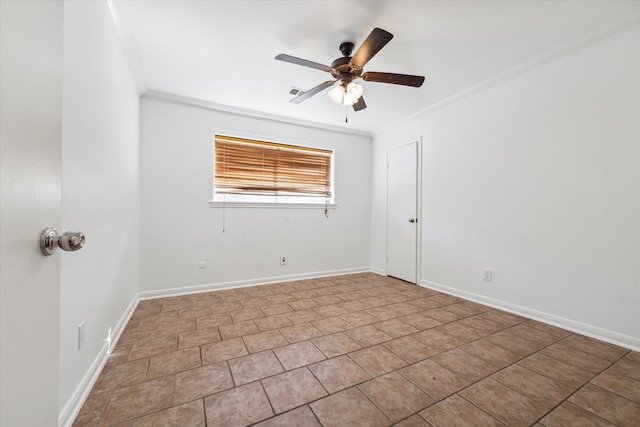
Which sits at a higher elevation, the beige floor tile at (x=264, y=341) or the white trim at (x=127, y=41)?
the white trim at (x=127, y=41)

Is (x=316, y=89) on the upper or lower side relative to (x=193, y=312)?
upper

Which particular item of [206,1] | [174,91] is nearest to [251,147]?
[174,91]

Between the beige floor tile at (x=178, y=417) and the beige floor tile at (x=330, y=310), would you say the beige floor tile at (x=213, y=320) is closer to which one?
the beige floor tile at (x=330, y=310)

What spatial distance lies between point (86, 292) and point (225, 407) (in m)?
1.05

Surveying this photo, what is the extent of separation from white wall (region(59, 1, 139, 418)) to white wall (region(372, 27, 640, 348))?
11.6ft

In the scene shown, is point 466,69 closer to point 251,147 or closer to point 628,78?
point 628,78

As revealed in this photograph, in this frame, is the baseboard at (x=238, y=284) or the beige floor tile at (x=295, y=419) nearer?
the beige floor tile at (x=295, y=419)

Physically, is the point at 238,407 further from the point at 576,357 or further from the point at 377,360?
the point at 576,357

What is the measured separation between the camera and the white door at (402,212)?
3.87m

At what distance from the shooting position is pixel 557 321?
2.43m

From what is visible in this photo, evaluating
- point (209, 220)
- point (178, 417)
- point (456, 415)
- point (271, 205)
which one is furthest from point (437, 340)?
point (209, 220)

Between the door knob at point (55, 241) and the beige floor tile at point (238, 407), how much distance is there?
1.16 meters

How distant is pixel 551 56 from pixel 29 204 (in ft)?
11.8

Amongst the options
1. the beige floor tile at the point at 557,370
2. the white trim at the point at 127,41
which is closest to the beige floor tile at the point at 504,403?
the beige floor tile at the point at 557,370
